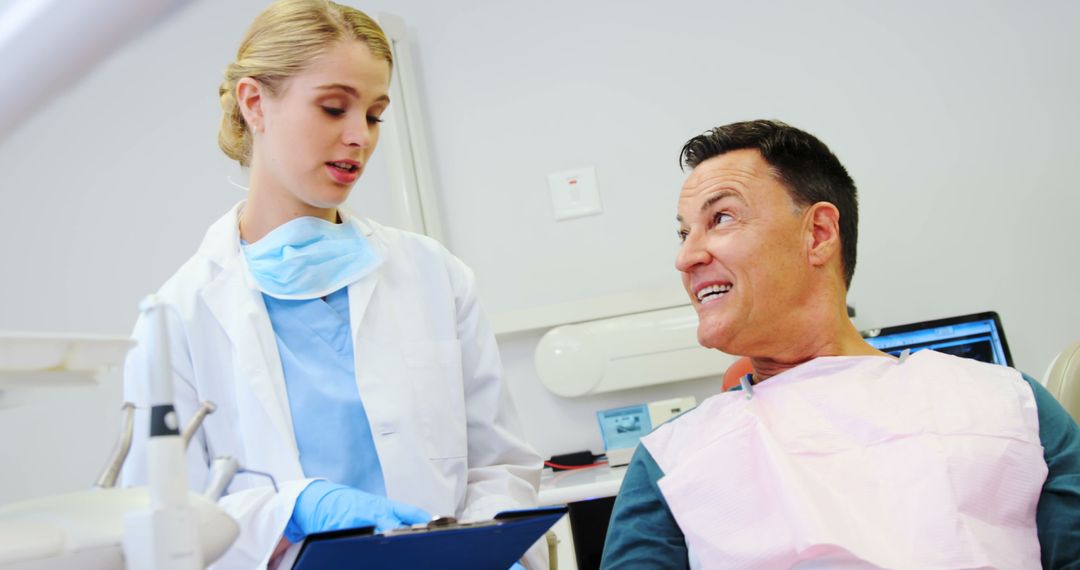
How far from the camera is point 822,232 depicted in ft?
4.36

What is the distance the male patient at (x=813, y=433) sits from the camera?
3.40 feet

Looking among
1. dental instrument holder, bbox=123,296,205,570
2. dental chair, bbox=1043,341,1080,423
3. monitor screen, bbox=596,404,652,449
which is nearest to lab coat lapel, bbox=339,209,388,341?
dental instrument holder, bbox=123,296,205,570

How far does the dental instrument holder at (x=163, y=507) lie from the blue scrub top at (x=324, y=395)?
722 mm

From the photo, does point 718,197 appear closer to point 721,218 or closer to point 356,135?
point 721,218

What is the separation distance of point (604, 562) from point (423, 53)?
6.63 feet

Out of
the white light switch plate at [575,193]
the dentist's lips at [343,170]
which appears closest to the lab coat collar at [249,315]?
the dentist's lips at [343,170]

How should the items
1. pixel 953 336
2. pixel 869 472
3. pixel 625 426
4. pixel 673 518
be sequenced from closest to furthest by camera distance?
1. pixel 869 472
2. pixel 673 518
3. pixel 953 336
4. pixel 625 426

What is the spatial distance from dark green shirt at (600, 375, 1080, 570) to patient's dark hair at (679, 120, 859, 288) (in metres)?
0.31

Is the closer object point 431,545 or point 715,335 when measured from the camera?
point 431,545

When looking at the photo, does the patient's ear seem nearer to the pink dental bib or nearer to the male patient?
the male patient

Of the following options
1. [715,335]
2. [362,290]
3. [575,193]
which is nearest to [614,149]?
[575,193]

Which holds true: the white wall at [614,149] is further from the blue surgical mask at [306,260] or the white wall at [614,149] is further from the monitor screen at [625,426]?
the blue surgical mask at [306,260]

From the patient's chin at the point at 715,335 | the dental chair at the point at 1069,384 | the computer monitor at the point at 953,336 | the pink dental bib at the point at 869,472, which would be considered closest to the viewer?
the pink dental bib at the point at 869,472

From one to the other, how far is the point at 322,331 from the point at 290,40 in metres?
0.42
